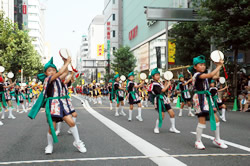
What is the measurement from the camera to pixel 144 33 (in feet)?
176

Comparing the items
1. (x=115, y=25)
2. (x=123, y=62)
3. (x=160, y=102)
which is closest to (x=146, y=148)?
(x=160, y=102)

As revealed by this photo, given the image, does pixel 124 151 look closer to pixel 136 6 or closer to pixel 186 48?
pixel 186 48

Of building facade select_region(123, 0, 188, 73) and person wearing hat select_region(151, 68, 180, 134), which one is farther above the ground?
building facade select_region(123, 0, 188, 73)

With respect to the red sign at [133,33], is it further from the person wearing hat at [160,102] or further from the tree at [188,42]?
the person wearing hat at [160,102]

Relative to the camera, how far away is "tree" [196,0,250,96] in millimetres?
17453

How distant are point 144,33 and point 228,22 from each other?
117 feet

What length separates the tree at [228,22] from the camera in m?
17.5

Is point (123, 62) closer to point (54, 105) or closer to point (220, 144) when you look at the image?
point (220, 144)

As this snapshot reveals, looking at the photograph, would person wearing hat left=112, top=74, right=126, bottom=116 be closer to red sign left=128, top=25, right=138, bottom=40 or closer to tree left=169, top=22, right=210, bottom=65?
tree left=169, top=22, right=210, bottom=65

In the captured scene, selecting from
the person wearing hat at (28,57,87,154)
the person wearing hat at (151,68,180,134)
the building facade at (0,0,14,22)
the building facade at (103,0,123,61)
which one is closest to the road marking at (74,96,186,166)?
the person wearing hat at (151,68,180,134)

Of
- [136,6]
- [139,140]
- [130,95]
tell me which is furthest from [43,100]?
[136,6]

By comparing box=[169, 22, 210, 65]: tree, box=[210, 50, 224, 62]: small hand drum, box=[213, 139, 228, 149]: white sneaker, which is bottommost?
box=[213, 139, 228, 149]: white sneaker

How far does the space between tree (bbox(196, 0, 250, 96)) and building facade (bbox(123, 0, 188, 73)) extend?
1758 centimetres

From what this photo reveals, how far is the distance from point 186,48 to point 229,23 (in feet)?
21.1
